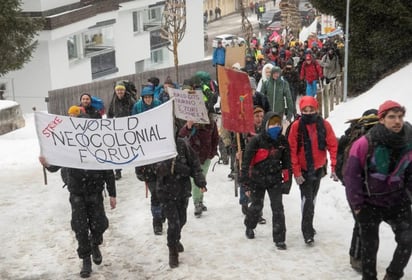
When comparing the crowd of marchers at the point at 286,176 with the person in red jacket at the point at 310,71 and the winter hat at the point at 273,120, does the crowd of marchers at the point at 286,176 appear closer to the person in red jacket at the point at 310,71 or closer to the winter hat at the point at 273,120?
the winter hat at the point at 273,120

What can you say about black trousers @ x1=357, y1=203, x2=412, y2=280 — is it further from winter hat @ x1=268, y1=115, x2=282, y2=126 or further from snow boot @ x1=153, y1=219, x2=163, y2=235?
snow boot @ x1=153, y1=219, x2=163, y2=235

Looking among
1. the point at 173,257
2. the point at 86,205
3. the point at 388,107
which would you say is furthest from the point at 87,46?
the point at 388,107

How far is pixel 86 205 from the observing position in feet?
25.2

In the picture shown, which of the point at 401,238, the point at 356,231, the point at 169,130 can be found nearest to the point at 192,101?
the point at 169,130

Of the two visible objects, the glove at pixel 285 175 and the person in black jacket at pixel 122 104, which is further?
Answer: the person in black jacket at pixel 122 104

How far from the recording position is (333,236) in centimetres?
856

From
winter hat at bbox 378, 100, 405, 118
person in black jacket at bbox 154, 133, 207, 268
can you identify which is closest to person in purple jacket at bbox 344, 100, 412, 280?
winter hat at bbox 378, 100, 405, 118

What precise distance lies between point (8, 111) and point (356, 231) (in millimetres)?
12743

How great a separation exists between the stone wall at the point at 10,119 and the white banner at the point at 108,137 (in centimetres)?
1020

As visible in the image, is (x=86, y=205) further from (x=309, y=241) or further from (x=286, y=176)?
(x=309, y=241)

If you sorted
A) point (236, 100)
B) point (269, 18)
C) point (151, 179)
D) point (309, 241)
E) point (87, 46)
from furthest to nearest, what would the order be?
point (269, 18) → point (87, 46) → point (236, 100) → point (151, 179) → point (309, 241)

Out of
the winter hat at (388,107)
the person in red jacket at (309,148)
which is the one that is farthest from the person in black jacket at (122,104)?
the winter hat at (388,107)

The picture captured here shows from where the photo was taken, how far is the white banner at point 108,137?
25.4ft

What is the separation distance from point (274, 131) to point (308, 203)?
98cm
